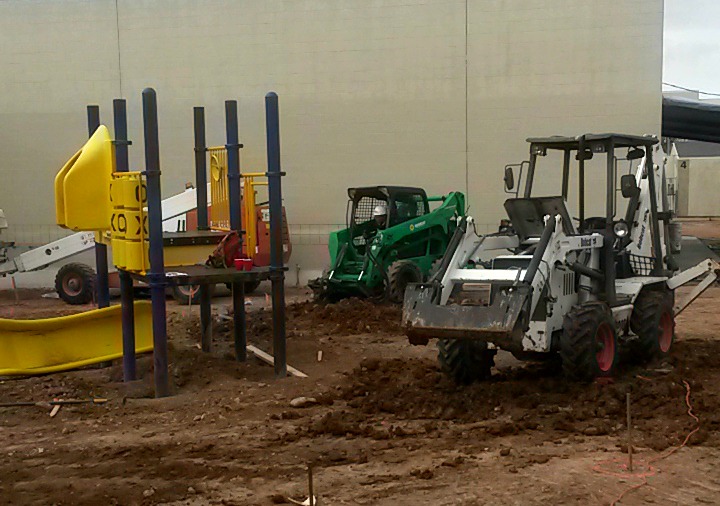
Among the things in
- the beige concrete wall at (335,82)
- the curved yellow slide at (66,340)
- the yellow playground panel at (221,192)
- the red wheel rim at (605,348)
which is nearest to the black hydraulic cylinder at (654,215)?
the red wheel rim at (605,348)

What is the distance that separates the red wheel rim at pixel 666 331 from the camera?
10.9 meters

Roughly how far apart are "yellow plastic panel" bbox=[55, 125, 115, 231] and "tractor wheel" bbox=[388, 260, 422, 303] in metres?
6.72

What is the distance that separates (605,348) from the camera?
9.58 metres

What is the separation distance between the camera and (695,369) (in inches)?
404

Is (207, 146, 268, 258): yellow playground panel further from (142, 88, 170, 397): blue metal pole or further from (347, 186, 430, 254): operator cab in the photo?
(347, 186, 430, 254): operator cab

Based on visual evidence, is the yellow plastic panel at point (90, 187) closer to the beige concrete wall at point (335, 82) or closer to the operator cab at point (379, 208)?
the operator cab at point (379, 208)

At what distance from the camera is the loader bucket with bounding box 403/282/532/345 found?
28.5 feet

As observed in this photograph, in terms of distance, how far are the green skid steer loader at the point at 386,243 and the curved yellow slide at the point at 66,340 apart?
532 cm

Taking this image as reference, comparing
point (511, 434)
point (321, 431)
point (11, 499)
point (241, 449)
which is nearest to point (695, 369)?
point (511, 434)

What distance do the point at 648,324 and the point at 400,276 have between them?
6190mm

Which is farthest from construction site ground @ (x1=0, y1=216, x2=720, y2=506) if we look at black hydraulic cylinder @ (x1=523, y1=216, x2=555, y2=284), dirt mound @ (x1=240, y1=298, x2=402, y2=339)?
dirt mound @ (x1=240, y1=298, x2=402, y2=339)

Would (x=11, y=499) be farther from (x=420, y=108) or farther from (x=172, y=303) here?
(x=420, y=108)

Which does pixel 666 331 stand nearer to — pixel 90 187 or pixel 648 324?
pixel 648 324

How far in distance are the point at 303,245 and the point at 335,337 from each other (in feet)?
26.2
